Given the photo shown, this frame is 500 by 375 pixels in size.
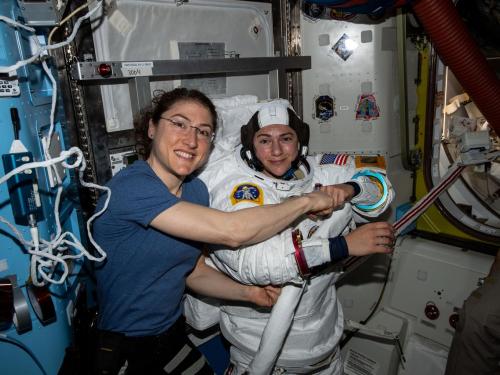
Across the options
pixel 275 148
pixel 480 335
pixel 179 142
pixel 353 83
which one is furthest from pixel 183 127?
pixel 480 335

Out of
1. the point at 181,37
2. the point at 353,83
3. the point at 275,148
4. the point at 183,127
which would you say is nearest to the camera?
the point at 183,127

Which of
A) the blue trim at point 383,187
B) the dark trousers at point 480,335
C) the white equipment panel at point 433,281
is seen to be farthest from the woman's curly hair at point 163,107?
the white equipment panel at point 433,281

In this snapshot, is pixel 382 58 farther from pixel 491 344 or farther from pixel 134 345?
pixel 134 345

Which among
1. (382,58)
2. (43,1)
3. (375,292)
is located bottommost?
(375,292)

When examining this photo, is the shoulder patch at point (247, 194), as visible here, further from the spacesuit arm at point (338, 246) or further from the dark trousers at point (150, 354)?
the dark trousers at point (150, 354)

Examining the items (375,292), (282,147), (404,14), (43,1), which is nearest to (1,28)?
(43,1)

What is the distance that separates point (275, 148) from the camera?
2000mm

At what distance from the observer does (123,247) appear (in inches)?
62.6

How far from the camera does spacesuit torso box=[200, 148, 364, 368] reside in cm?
175

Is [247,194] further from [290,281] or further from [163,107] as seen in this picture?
[163,107]

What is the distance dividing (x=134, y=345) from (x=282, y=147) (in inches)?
51.7

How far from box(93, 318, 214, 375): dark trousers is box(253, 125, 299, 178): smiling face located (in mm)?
1041

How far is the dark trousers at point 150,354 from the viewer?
1661 millimetres

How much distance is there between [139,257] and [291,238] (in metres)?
0.71
